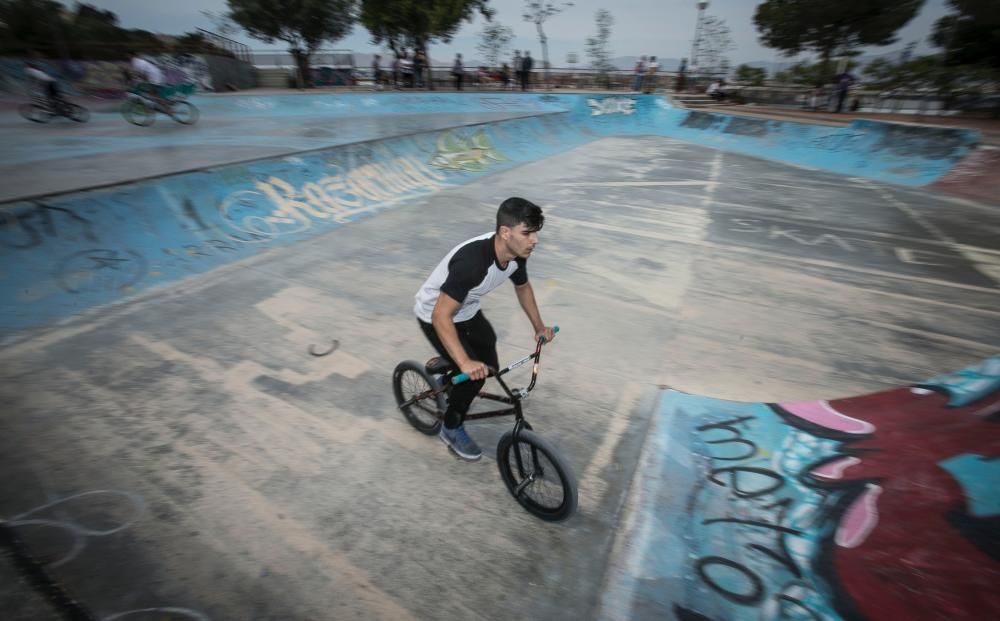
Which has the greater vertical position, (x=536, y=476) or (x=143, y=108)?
(x=143, y=108)

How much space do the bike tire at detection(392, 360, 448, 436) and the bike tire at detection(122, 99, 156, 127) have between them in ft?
52.5

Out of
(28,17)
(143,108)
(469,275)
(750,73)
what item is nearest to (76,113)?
(143,108)

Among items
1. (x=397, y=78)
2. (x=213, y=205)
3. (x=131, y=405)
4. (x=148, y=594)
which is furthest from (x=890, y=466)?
(x=397, y=78)

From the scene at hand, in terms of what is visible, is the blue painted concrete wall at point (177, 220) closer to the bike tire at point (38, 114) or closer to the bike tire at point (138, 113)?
the bike tire at point (138, 113)

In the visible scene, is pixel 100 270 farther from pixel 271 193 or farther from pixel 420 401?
pixel 420 401

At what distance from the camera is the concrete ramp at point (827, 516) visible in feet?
7.58

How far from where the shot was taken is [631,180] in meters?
13.5

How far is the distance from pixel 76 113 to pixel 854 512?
70.8ft

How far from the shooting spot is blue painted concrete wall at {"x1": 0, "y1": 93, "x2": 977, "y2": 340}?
222 inches

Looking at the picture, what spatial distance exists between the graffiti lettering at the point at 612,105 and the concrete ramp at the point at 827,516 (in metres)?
23.7

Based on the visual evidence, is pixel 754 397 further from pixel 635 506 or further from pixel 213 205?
pixel 213 205

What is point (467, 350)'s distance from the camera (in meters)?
3.36

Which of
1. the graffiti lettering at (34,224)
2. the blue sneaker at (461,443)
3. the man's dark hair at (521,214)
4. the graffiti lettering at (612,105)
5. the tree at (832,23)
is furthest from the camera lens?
the tree at (832,23)

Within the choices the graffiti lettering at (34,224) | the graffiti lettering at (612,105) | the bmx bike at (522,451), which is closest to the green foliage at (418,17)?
the graffiti lettering at (612,105)
